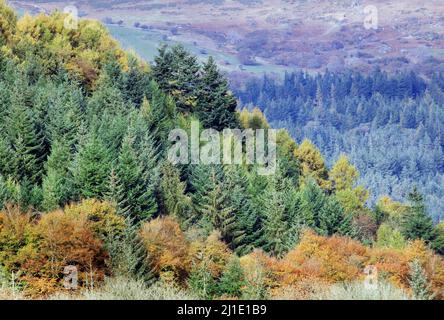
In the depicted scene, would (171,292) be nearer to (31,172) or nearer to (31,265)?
(31,265)

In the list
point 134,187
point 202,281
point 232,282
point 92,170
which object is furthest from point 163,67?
point 202,281

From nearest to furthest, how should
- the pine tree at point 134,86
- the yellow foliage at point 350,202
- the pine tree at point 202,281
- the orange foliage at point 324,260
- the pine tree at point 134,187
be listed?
1. the pine tree at point 202,281
2. the orange foliage at point 324,260
3. the pine tree at point 134,187
4. the pine tree at point 134,86
5. the yellow foliage at point 350,202

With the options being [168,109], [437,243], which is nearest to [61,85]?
[168,109]

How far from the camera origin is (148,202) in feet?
217

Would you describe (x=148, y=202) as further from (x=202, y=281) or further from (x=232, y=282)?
(x=202, y=281)

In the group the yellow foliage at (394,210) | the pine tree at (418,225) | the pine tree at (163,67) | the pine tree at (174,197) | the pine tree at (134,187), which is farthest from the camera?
the yellow foliage at (394,210)

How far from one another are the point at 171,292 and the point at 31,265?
2652cm

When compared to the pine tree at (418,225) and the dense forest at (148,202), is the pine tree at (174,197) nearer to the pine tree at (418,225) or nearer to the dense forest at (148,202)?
the dense forest at (148,202)

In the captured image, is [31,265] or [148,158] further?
[148,158]

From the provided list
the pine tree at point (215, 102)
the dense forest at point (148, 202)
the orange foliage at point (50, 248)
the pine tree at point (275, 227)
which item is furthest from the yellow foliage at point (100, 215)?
the pine tree at point (215, 102)

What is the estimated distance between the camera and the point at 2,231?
1945 inches

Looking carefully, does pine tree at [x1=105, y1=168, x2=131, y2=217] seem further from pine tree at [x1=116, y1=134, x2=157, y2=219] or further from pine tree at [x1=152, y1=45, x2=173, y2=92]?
pine tree at [x1=152, y1=45, x2=173, y2=92]

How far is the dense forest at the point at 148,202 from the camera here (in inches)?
1828
